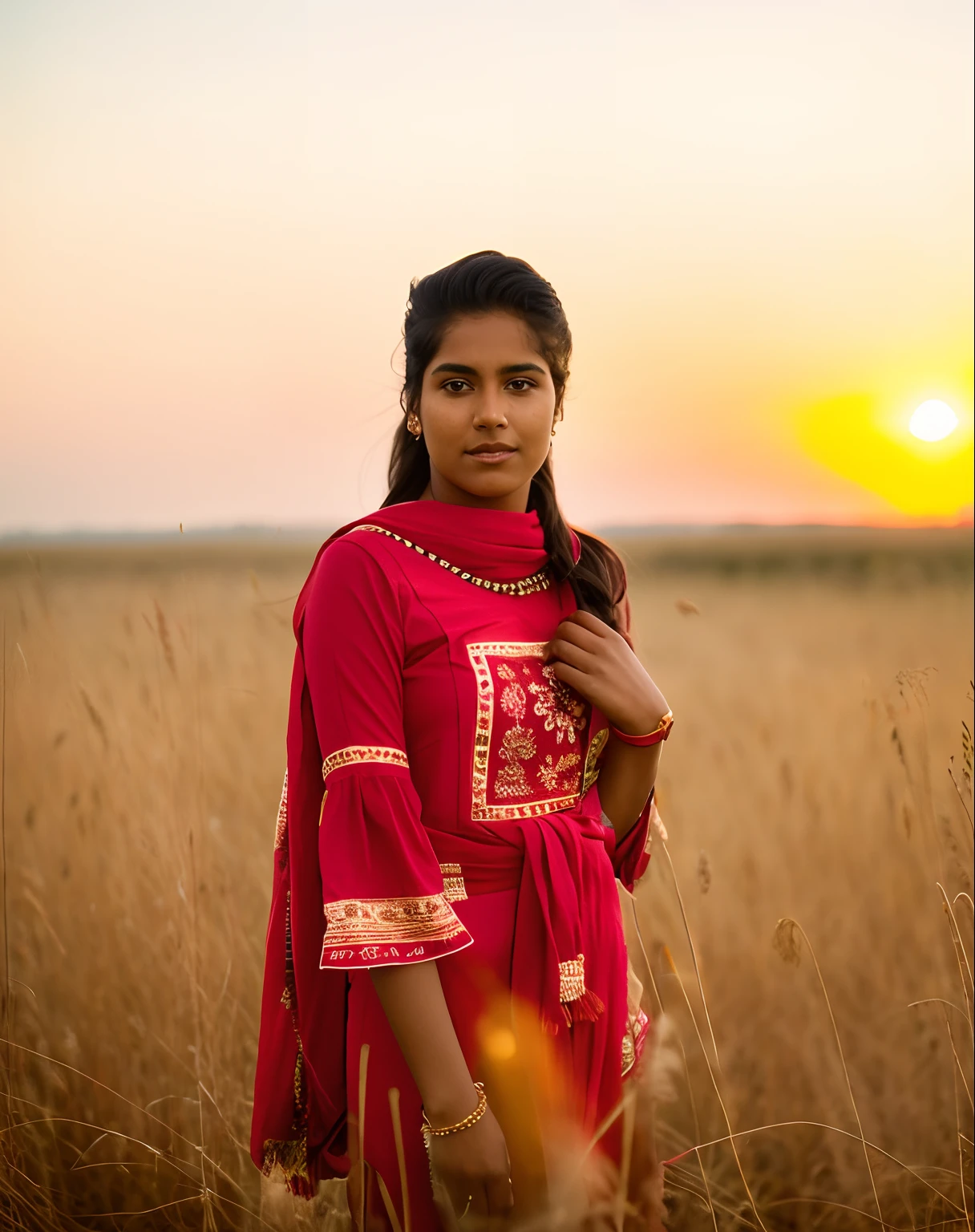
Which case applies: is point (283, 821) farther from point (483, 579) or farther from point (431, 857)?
point (483, 579)

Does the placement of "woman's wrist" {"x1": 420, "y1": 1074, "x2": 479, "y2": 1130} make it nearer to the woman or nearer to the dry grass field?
the woman

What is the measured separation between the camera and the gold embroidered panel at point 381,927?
→ 146cm

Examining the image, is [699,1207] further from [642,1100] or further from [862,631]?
[862,631]

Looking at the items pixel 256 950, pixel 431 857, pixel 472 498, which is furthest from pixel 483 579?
pixel 256 950

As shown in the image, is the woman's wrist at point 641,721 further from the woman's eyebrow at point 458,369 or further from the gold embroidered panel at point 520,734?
the woman's eyebrow at point 458,369

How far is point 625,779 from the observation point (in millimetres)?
1869

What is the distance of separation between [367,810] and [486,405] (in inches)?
25.5

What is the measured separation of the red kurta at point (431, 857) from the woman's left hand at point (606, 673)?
0.13ft

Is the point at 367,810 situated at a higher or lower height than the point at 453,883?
higher

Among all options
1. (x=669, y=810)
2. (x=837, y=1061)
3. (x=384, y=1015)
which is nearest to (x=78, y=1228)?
(x=384, y=1015)

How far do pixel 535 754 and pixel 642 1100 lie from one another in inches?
21.4

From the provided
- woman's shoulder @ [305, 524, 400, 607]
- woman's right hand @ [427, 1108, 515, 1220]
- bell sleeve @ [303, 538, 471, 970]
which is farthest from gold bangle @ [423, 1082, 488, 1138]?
woman's shoulder @ [305, 524, 400, 607]

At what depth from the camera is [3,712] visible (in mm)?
2381

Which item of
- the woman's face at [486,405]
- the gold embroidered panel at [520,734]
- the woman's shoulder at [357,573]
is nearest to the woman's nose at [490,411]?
the woman's face at [486,405]
